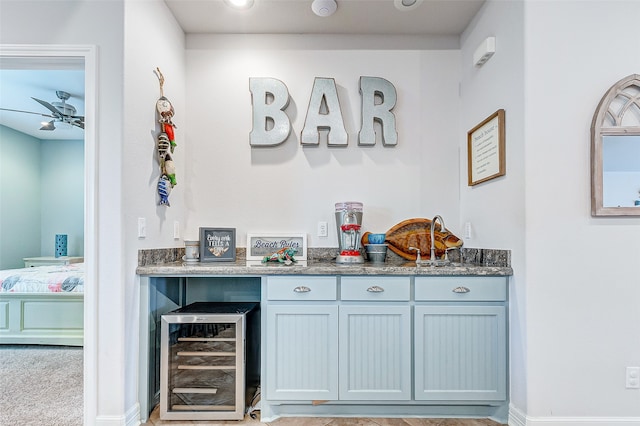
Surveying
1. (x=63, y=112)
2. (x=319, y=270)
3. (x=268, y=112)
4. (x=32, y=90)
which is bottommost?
(x=319, y=270)

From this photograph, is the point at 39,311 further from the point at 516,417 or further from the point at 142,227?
the point at 516,417

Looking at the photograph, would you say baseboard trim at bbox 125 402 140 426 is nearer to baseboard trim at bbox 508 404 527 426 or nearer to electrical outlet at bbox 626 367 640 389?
baseboard trim at bbox 508 404 527 426

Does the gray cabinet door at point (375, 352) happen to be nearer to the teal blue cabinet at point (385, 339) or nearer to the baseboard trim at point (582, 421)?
the teal blue cabinet at point (385, 339)

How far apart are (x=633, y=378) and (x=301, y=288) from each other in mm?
1849

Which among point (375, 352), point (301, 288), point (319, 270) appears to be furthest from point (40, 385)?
point (375, 352)

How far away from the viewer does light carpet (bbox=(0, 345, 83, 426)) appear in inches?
85.0

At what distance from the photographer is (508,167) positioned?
6.86 feet

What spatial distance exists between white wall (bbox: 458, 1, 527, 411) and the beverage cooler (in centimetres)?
157

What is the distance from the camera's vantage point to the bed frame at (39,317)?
11.1ft

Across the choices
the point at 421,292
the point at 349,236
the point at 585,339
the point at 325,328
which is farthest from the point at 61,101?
the point at 585,339

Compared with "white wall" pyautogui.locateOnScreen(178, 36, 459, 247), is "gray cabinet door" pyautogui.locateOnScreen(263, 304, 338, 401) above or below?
below

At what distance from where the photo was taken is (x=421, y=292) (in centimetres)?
211

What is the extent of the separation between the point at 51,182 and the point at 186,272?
16.8 ft

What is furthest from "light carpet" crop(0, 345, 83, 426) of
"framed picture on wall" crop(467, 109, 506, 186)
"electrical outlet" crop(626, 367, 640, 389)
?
"electrical outlet" crop(626, 367, 640, 389)
